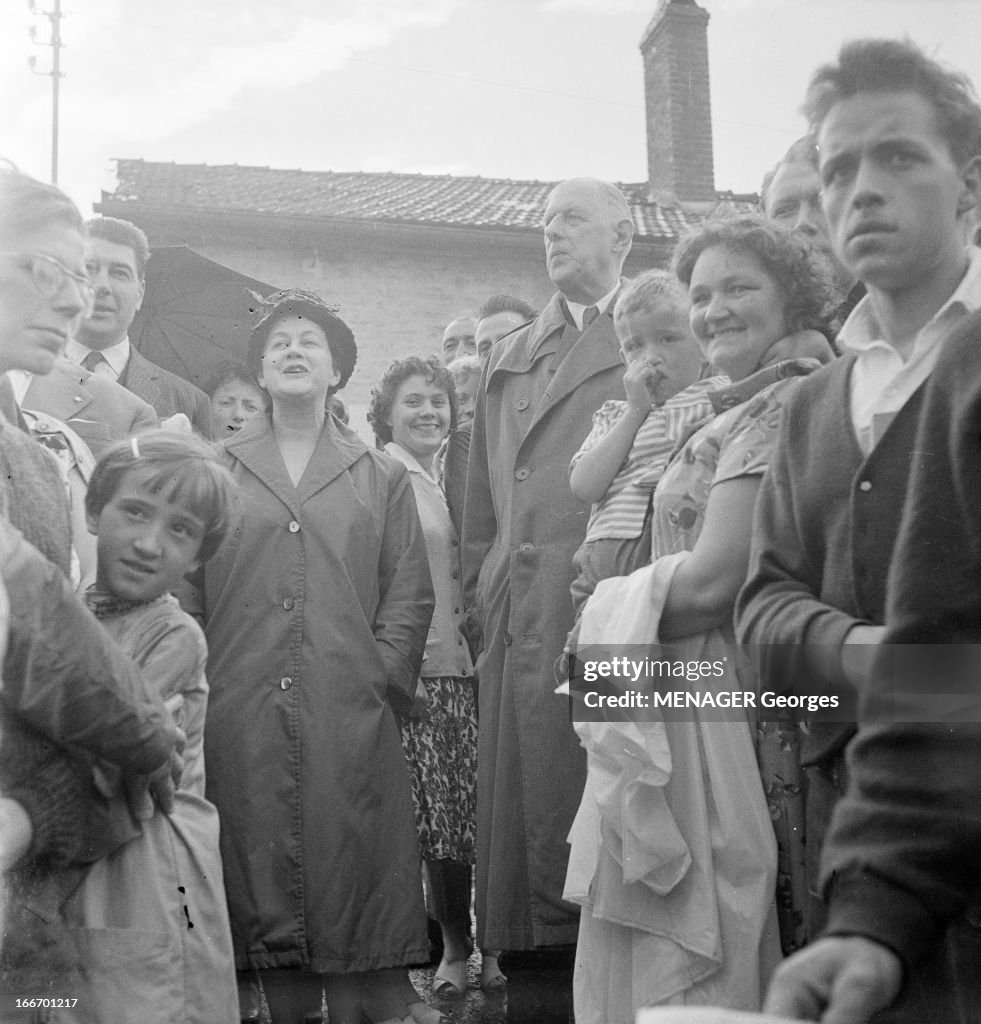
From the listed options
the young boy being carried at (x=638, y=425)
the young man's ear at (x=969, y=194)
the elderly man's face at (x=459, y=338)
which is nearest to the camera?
the young man's ear at (x=969, y=194)

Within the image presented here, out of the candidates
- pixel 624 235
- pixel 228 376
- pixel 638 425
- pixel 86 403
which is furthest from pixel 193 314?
pixel 638 425

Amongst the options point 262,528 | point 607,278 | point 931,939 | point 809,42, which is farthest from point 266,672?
point 931,939

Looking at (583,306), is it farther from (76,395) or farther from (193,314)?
(76,395)

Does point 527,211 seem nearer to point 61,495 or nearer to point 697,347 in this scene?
point 697,347

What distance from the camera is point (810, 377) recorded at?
6.84 ft

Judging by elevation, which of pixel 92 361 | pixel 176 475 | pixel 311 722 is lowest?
pixel 311 722

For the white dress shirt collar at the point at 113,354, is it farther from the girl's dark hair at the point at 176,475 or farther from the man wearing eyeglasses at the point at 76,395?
the girl's dark hair at the point at 176,475

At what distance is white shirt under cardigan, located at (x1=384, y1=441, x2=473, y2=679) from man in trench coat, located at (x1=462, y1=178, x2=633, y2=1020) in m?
0.21

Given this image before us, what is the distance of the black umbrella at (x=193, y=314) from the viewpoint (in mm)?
3154

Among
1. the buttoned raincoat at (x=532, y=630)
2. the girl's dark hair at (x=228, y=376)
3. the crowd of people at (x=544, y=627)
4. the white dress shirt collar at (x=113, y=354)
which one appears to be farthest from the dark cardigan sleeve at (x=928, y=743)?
the girl's dark hair at (x=228, y=376)

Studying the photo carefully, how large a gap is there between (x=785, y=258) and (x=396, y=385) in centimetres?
167

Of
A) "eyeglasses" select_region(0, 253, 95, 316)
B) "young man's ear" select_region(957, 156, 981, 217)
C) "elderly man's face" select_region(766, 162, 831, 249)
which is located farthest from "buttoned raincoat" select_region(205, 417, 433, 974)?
"young man's ear" select_region(957, 156, 981, 217)

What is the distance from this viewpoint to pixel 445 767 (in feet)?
11.0

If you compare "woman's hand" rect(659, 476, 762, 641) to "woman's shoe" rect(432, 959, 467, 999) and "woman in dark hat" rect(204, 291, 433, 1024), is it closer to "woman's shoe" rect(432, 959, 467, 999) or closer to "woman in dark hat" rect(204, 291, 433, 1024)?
"woman in dark hat" rect(204, 291, 433, 1024)
